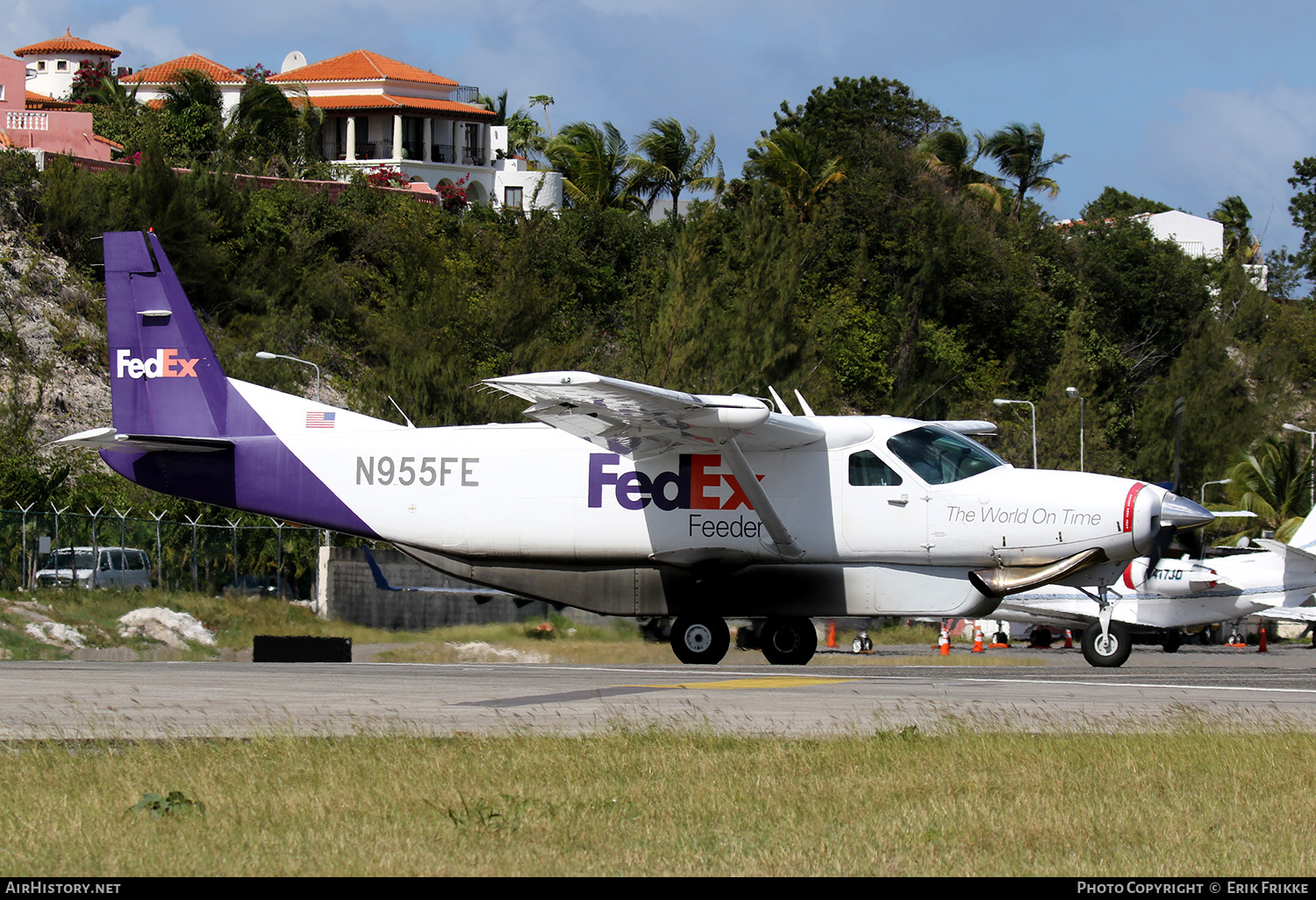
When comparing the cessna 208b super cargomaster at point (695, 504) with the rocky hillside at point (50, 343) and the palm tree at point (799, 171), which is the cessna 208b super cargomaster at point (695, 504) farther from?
the palm tree at point (799, 171)

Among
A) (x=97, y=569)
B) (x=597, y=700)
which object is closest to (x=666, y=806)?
(x=597, y=700)

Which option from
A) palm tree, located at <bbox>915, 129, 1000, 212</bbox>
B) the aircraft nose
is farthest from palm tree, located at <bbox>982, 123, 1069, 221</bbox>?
the aircraft nose

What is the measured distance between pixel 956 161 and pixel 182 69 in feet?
136

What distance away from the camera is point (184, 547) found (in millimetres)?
28875

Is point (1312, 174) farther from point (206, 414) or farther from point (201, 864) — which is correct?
point (201, 864)

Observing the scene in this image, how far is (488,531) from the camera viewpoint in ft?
57.6

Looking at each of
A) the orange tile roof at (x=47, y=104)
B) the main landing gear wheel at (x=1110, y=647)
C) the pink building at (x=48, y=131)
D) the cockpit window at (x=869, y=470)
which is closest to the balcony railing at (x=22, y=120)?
the pink building at (x=48, y=131)

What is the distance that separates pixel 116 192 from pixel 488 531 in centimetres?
3765

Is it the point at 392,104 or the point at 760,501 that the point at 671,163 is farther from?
the point at 760,501

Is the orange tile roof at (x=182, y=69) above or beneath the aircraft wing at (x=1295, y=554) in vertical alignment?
above

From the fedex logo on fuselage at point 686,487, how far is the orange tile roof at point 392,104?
5738 cm

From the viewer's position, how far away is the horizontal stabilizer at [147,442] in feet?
58.5

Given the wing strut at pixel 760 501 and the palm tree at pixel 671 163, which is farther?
the palm tree at pixel 671 163

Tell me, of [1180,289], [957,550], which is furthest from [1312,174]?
[957,550]
